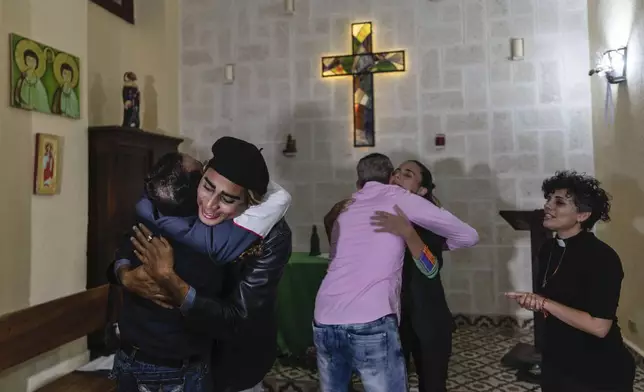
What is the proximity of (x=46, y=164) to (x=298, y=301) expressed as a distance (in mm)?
1832

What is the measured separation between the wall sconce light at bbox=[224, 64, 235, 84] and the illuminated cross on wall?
0.99 m

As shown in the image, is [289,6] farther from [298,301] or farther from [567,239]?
[567,239]

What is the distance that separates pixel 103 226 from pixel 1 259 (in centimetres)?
77

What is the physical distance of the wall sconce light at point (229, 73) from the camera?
5.16m

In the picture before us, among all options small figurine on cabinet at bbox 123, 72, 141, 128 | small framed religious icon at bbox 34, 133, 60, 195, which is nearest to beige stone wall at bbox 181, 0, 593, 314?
small figurine on cabinet at bbox 123, 72, 141, 128

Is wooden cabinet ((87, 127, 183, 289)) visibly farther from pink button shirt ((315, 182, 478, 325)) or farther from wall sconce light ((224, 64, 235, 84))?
pink button shirt ((315, 182, 478, 325))

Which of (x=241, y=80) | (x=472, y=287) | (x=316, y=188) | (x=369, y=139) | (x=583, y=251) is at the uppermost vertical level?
(x=241, y=80)

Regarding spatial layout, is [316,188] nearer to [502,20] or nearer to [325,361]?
[502,20]

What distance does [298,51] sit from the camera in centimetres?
504

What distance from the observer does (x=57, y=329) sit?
104 inches

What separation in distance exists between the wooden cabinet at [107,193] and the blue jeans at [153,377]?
8.30 ft

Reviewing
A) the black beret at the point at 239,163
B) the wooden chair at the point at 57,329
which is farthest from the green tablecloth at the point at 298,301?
the black beret at the point at 239,163

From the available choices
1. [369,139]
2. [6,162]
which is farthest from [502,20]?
[6,162]

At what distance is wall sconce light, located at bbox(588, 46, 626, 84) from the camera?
3611 millimetres
